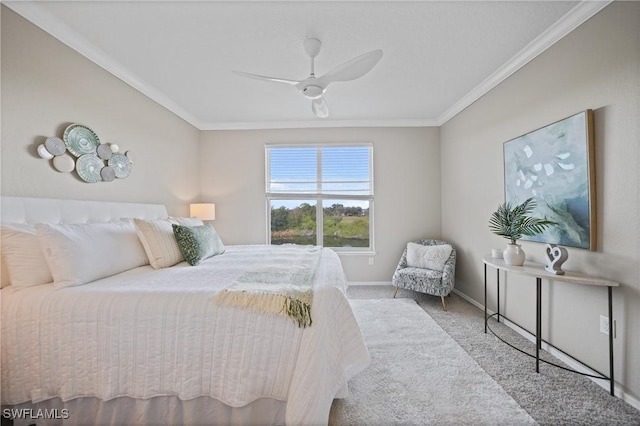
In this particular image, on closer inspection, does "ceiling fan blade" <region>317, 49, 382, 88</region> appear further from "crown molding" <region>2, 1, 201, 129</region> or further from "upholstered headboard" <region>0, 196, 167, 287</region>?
"upholstered headboard" <region>0, 196, 167, 287</region>

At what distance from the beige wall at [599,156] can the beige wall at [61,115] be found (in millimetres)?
4118

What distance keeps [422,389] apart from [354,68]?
2396 mm

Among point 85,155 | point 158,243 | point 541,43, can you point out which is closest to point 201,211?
point 85,155

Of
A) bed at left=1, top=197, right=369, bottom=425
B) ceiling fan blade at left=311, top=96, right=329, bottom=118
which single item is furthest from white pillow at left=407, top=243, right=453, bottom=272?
bed at left=1, top=197, right=369, bottom=425

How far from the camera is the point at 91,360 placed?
1.37m

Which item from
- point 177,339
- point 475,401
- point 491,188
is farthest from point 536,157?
point 177,339

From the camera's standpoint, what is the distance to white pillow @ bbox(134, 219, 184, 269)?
208 cm

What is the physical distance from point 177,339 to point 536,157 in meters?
3.16

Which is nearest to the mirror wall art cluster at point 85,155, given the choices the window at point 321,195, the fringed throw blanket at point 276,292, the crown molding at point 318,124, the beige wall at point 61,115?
the beige wall at point 61,115

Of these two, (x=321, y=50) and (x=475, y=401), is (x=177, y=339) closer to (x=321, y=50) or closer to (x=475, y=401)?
(x=475, y=401)

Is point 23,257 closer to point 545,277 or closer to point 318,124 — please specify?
point 545,277

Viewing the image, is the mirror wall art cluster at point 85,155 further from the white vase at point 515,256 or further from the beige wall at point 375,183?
the white vase at point 515,256

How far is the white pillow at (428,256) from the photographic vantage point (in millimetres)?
3572

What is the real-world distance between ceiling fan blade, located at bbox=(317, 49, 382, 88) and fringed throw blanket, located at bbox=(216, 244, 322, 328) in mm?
1526
